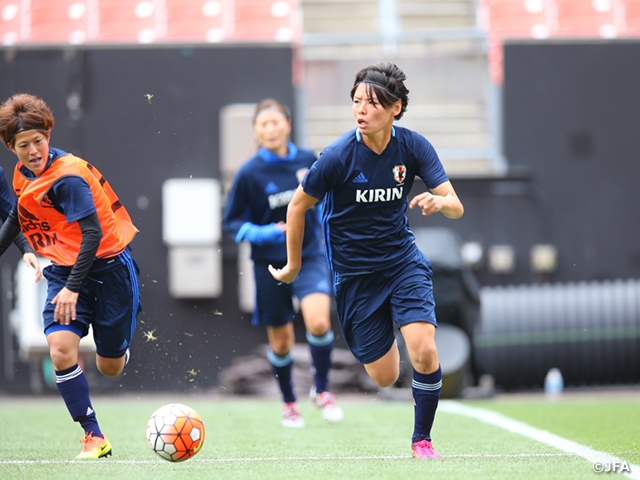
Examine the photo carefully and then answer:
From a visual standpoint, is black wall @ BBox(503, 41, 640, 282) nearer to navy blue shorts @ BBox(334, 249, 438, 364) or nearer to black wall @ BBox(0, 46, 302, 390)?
black wall @ BBox(0, 46, 302, 390)

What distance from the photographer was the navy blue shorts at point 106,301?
5.15 metres

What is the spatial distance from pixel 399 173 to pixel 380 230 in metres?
0.32

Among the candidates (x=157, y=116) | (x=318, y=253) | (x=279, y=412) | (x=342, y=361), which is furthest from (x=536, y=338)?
(x=157, y=116)

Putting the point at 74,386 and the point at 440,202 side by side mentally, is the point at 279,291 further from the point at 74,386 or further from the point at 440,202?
the point at 440,202

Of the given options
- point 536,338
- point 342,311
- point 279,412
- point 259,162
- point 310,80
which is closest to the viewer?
point 342,311

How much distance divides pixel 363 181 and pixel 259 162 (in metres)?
2.26

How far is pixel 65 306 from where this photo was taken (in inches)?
195

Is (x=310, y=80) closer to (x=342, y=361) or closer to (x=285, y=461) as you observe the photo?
(x=342, y=361)

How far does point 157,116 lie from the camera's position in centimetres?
1203

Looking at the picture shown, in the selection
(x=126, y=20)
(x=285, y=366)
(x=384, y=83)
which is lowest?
(x=285, y=366)

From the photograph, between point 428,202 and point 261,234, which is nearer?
point 428,202

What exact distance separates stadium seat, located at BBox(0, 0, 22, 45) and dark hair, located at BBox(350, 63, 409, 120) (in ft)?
30.0

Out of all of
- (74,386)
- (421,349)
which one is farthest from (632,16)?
(74,386)

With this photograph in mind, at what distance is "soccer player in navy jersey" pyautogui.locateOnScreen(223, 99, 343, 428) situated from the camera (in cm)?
694
